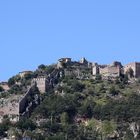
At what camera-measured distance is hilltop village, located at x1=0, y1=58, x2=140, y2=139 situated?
168625 millimetres

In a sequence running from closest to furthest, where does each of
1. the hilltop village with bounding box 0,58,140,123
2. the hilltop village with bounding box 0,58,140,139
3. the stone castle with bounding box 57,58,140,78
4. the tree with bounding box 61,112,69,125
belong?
the tree with bounding box 61,112,69,125
the hilltop village with bounding box 0,58,140,123
the hilltop village with bounding box 0,58,140,139
the stone castle with bounding box 57,58,140,78

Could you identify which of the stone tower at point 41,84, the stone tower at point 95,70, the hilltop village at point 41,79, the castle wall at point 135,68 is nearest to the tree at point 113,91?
the hilltop village at point 41,79

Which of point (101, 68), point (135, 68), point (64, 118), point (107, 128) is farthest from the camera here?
point (101, 68)

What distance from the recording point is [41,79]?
17375 centimetres

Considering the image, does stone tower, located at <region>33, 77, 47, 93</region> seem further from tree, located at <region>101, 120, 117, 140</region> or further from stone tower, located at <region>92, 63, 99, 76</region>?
tree, located at <region>101, 120, 117, 140</region>

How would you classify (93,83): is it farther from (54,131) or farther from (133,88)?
(54,131)

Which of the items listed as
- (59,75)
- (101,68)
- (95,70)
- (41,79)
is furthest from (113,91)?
(101,68)

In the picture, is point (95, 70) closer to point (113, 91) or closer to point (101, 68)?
point (101, 68)

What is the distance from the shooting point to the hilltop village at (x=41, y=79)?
16862 cm

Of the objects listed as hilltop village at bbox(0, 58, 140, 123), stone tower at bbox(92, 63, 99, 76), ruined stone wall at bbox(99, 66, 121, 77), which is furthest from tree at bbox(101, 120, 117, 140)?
stone tower at bbox(92, 63, 99, 76)

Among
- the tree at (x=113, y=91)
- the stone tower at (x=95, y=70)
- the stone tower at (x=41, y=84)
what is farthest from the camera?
the stone tower at (x=95, y=70)

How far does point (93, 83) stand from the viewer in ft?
578

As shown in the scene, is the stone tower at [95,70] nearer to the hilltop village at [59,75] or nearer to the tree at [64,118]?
the hilltop village at [59,75]

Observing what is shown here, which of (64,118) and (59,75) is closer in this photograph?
(64,118)
